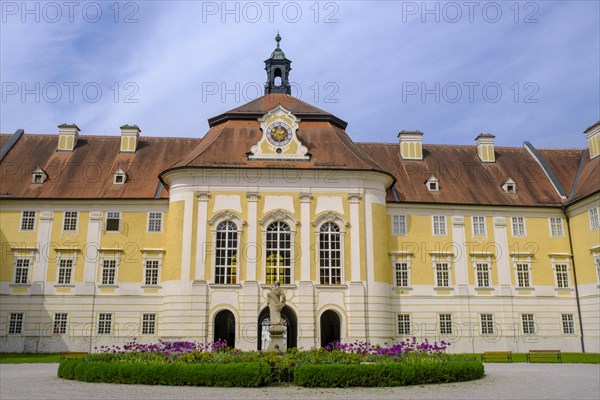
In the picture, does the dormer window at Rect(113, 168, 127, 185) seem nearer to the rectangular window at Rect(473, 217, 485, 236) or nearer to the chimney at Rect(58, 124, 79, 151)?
the chimney at Rect(58, 124, 79, 151)

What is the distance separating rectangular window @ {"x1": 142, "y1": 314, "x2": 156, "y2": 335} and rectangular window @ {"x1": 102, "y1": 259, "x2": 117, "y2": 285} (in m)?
3.21

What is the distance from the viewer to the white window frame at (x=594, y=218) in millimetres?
36781

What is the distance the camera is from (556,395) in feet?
54.2

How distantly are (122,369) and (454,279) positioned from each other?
2559cm

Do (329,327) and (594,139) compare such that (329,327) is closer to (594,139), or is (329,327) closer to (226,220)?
(226,220)

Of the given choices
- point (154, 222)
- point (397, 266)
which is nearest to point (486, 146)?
point (397, 266)

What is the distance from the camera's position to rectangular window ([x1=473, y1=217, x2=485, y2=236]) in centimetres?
3953

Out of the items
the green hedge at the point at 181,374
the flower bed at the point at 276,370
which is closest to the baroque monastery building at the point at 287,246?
the flower bed at the point at 276,370

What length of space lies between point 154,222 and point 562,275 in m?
28.2

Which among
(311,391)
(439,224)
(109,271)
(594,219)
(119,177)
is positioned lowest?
(311,391)

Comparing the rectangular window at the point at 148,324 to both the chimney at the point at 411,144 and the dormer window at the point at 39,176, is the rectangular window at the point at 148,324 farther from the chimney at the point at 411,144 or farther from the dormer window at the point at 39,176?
the chimney at the point at 411,144

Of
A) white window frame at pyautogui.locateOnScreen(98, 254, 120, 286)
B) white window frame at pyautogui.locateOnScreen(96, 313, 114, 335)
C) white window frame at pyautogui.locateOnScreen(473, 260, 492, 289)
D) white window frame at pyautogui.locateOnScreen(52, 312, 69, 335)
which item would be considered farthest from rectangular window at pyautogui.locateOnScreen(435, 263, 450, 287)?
white window frame at pyautogui.locateOnScreen(52, 312, 69, 335)

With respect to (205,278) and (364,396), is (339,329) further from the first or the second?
(364,396)

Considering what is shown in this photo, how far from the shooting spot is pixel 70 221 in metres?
38.3
